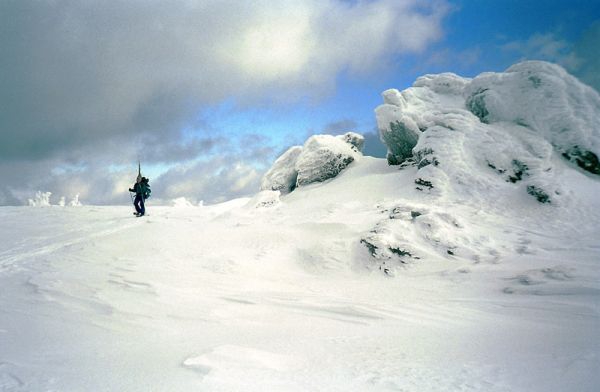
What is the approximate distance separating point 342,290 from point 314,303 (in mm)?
1403

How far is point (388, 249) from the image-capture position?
26.4 ft

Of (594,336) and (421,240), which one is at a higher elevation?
(421,240)

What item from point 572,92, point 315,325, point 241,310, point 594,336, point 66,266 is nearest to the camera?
point 594,336

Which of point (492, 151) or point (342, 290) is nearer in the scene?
point (342, 290)

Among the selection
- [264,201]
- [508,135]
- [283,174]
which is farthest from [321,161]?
[508,135]

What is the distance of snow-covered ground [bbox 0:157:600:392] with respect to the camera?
2484 mm

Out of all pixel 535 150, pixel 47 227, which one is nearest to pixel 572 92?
pixel 535 150

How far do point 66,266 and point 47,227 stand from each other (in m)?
7.37

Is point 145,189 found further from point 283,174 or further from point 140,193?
point 283,174

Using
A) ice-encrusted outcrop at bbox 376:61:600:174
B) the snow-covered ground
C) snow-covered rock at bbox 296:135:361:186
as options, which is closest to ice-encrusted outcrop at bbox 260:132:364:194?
snow-covered rock at bbox 296:135:361:186

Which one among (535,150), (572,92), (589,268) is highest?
(572,92)

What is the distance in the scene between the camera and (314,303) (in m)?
4.86

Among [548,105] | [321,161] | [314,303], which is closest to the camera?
[314,303]

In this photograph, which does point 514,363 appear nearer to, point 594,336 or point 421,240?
point 594,336
